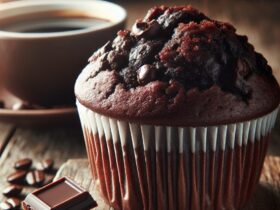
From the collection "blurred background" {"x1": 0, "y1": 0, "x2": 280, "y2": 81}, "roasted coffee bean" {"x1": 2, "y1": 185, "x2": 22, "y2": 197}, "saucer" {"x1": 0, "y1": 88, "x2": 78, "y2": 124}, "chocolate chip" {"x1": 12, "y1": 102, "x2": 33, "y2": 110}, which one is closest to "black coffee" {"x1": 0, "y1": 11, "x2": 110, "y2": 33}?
"chocolate chip" {"x1": 12, "y1": 102, "x2": 33, "y2": 110}

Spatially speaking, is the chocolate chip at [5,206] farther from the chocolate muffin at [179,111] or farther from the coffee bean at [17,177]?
the chocolate muffin at [179,111]

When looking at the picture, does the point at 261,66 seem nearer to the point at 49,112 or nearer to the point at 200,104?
the point at 200,104

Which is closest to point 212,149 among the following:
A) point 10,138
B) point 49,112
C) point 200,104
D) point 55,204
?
point 200,104

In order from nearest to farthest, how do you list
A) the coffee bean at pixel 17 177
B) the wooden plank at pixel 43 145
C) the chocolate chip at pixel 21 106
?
1. the coffee bean at pixel 17 177
2. the wooden plank at pixel 43 145
3. the chocolate chip at pixel 21 106

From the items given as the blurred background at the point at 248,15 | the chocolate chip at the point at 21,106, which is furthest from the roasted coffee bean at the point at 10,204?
the blurred background at the point at 248,15

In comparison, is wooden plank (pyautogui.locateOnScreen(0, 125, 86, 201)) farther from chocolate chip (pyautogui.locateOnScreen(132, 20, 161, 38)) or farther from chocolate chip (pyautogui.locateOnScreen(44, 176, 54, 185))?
chocolate chip (pyautogui.locateOnScreen(132, 20, 161, 38))

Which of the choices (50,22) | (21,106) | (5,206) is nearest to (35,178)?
(5,206)
